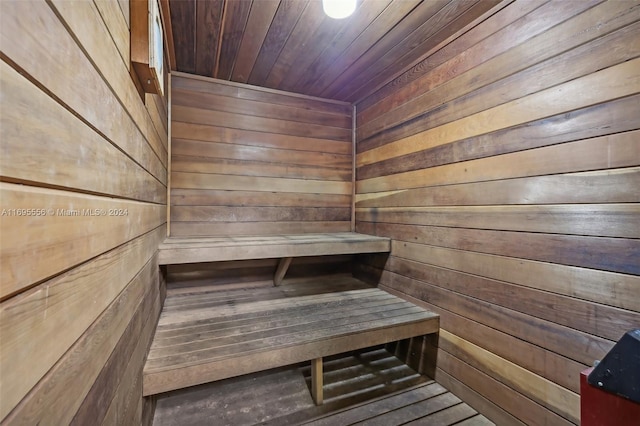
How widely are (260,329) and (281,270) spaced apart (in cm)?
72

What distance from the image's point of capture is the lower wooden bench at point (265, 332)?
4.16 feet

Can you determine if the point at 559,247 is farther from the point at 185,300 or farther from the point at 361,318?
the point at 185,300

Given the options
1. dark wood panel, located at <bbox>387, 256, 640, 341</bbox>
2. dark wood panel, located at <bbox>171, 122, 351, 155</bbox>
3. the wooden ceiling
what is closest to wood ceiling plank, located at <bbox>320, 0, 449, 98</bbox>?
the wooden ceiling

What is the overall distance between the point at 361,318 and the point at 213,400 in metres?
1.06

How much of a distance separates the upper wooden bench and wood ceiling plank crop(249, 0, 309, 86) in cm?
131

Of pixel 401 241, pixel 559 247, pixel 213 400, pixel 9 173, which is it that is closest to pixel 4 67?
pixel 9 173

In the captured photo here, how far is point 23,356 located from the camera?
0.35m

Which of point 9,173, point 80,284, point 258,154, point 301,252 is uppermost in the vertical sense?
point 258,154

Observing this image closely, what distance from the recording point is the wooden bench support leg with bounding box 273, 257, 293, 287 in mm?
2177

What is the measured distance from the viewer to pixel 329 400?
167cm

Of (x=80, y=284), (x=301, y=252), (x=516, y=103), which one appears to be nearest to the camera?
(x=80, y=284)

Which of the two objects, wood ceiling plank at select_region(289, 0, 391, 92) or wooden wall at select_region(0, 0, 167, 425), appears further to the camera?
wood ceiling plank at select_region(289, 0, 391, 92)

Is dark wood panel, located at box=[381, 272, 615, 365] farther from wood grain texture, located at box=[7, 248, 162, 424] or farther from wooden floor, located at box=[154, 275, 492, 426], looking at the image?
wood grain texture, located at box=[7, 248, 162, 424]

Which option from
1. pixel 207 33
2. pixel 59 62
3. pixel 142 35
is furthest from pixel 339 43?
pixel 59 62
